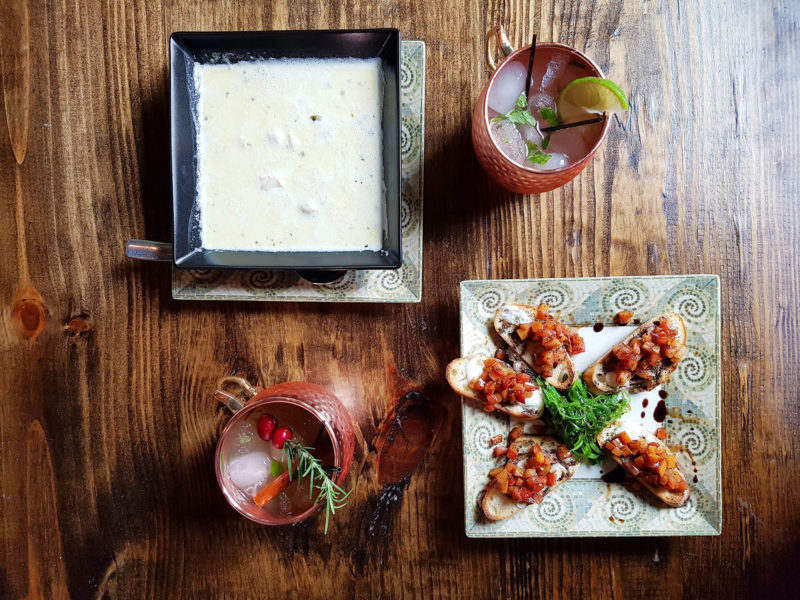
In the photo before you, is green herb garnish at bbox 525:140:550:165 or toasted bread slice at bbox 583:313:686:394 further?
toasted bread slice at bbox 583:313:686:394

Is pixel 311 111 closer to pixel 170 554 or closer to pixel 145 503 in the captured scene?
pixel 145 503

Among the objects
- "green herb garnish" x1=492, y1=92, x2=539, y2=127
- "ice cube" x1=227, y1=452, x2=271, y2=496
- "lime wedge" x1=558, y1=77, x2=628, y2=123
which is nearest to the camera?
"lime wedge" x1=558, y1=77, x2=628, y2=123

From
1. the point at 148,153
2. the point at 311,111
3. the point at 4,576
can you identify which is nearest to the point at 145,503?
the point at 4,576

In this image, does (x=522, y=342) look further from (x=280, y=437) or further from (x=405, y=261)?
(x=280, y=437)

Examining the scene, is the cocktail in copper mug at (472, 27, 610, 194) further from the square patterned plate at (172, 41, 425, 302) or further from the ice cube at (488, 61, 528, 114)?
the square patterned plate at (172, 41, 425, 302)

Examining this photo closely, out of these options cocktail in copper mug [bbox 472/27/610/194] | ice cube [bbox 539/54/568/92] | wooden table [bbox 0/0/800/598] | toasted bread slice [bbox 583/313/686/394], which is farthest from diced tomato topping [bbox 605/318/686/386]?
ice cube [bbox 539/54/568/92]

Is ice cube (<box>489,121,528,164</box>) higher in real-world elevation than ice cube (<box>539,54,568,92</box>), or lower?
lower
